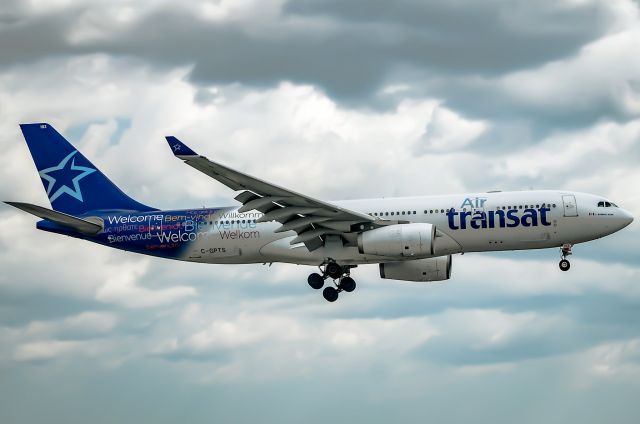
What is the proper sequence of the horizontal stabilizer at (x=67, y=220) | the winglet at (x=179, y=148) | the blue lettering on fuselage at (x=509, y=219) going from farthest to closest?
the horizontal stabilizer at (x=67, y=220), the blue lettering on fuselage at (x=509, y=219), the winglet at (x=179, y=148)

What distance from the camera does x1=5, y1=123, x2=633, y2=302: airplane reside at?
4881 cm

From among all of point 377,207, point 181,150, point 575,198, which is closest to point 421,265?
point 377,207

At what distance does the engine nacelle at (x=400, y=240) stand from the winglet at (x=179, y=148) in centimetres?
1011

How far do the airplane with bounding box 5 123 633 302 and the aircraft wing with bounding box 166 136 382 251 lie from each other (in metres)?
0.05

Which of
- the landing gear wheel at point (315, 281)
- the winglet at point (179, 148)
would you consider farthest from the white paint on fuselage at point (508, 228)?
the winglet at point (179, 148)

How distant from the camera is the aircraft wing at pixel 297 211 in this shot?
46441 mm

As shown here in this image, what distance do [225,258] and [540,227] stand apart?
15.0m

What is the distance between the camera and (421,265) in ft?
177

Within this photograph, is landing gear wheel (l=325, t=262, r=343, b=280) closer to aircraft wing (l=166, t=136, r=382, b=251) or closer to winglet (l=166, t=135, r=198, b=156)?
aircraft wing (l=166, t=136, r=382, b=251)

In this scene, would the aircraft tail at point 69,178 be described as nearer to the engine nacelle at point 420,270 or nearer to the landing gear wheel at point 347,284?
the landing gear wheel at point 347,284

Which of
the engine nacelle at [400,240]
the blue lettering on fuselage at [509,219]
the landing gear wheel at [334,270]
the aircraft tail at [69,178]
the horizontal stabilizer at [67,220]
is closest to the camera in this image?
the engine nacelle at [400,240]

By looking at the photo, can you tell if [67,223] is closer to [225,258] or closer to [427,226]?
[225,258]

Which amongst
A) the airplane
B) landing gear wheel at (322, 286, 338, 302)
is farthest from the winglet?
landing gear wheel at (322, 286, 338, 302)

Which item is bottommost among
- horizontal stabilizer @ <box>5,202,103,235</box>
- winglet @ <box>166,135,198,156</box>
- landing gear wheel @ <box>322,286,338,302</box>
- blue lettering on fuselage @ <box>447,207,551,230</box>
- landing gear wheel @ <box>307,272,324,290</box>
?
landing gear wheel @ <box>322,286,338,302</box>
